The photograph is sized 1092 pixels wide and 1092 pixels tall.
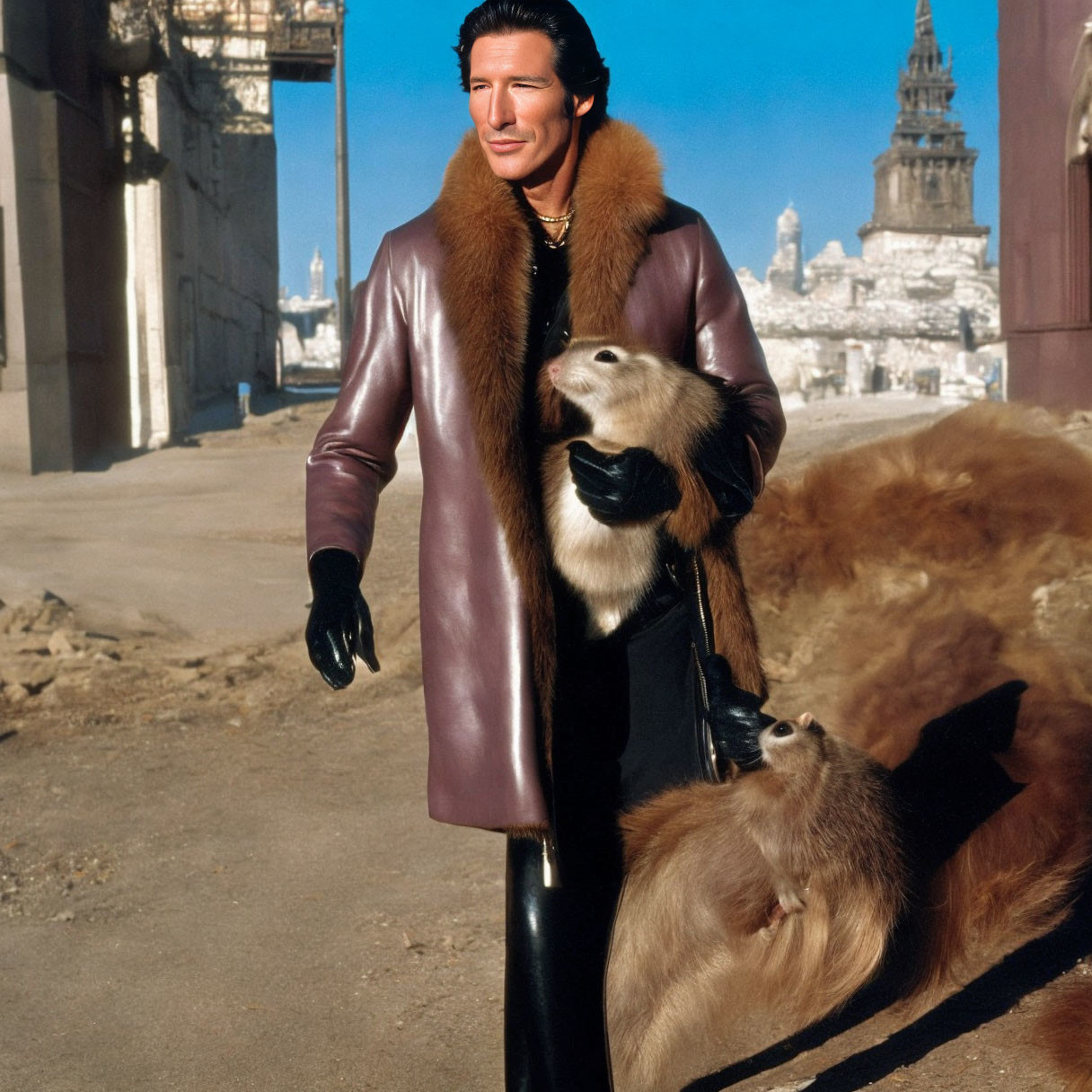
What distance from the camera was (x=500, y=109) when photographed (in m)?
1.89

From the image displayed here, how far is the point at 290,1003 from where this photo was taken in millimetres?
3021

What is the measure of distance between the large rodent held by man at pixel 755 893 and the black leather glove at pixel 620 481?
14.6 inches

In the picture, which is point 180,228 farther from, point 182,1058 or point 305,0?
point 182,1058

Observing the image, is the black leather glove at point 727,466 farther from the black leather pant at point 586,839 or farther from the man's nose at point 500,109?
the man's nose at point 500,109

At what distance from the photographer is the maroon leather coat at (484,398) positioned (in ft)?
6.04

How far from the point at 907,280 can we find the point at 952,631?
108ft

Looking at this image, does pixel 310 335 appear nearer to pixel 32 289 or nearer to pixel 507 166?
pixel 32 289

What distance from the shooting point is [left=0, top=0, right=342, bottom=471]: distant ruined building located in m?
9.43

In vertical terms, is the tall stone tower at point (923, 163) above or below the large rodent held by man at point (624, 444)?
above

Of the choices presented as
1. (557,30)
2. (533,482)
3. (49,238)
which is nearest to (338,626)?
(533,482)

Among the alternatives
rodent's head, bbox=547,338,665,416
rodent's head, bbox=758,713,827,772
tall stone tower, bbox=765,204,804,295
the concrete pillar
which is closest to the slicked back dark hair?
rodent's head, bbox=547,338,665,416

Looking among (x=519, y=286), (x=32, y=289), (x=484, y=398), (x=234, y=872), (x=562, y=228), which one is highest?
(x=32, y=289)

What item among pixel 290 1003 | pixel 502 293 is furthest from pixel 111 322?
pixel 502 293

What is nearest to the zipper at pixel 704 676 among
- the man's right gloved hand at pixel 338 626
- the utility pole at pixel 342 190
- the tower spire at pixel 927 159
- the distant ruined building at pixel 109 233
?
the man's right gloved hand at pixel 338 626
